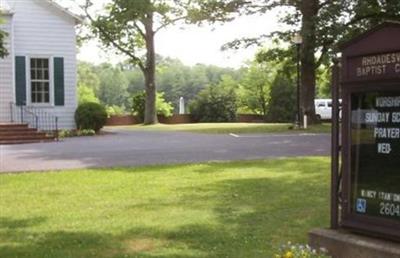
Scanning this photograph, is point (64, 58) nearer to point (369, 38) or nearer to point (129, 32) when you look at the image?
point (129, 32)

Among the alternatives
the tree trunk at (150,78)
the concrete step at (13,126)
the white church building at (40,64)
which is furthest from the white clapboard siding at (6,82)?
the tree trunk at (150,78)

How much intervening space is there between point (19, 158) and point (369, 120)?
43.0 ft

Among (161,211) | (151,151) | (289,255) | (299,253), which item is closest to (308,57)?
(151,151)

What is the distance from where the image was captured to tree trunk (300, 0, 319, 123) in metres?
27.8

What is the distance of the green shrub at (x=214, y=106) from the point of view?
4762 cm

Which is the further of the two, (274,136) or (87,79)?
(87,79)

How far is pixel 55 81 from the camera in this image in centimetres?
2706

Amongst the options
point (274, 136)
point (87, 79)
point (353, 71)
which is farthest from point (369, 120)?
point (87, 79)

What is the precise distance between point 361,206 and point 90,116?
22861 mm

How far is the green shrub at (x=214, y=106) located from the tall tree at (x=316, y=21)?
651 inches

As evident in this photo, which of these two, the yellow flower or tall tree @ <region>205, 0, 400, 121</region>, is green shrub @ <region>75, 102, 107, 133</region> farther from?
the yellow flower

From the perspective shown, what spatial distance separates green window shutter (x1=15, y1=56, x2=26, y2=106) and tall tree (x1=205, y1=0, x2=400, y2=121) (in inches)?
363

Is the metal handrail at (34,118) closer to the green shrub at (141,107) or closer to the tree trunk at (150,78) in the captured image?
the tree trunk at (150,78)

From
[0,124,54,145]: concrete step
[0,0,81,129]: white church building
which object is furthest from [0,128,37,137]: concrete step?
[0,0,81,129]: white church building
